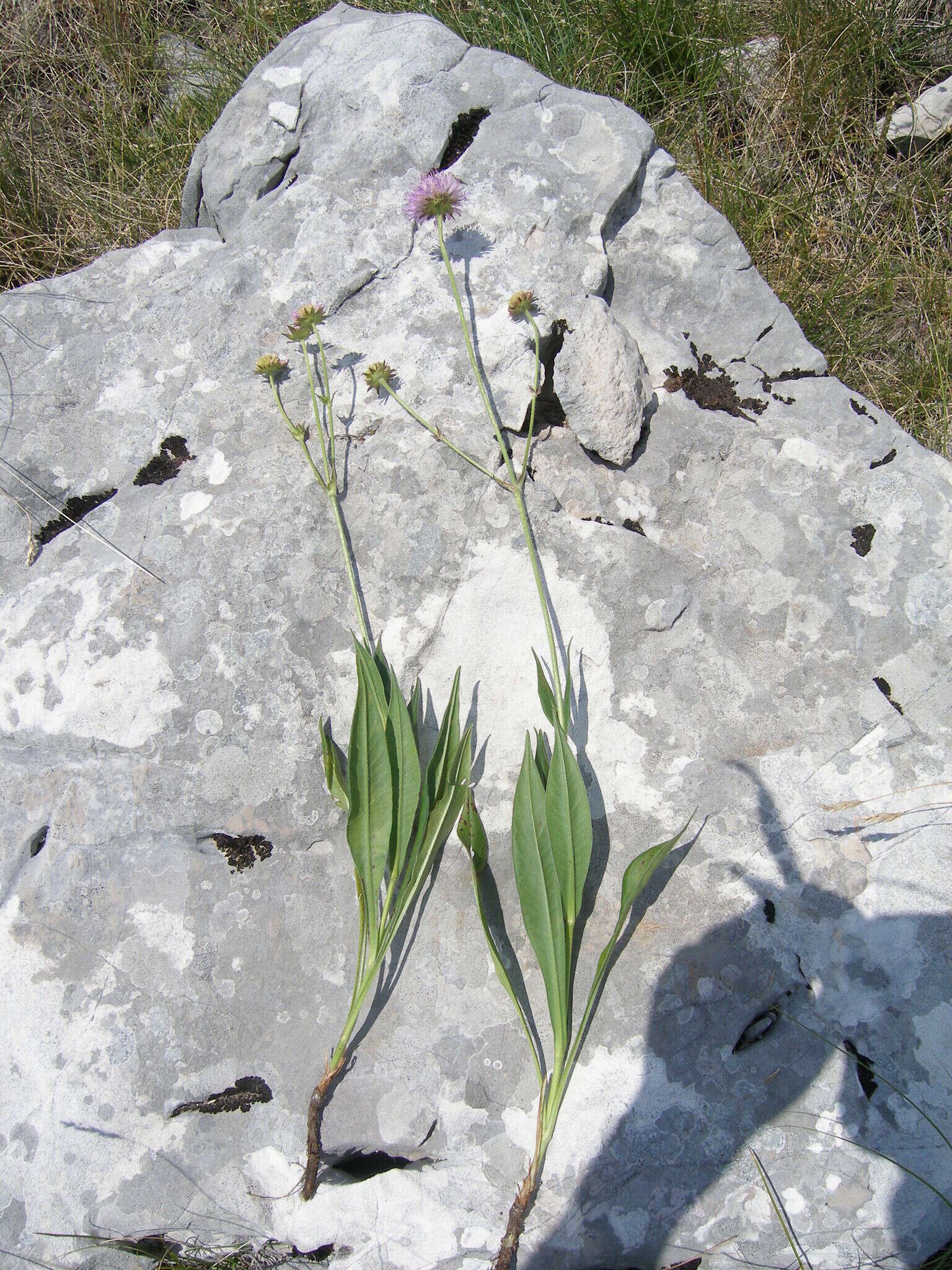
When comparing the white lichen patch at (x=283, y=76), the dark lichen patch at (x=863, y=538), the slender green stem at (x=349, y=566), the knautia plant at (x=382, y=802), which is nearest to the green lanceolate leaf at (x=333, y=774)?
the knautia plant at (x=382, y=802)

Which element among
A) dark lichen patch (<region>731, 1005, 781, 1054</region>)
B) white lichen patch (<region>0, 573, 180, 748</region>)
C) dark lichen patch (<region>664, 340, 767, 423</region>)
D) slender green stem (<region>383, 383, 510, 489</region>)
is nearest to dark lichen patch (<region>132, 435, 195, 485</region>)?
white lichen patch (<region>0, 573, 180, 748</region>)

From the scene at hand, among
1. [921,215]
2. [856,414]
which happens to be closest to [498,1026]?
[856,414]

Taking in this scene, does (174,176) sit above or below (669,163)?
above

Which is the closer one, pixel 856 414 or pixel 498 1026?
pixel 498 1026

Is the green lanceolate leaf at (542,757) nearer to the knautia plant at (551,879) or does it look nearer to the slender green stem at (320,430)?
the knautia plant at (551,879)

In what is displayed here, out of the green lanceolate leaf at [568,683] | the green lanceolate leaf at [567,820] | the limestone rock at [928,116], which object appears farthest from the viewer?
the limestone rock at [928,116]

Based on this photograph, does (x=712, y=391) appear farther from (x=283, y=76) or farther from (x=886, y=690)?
(x=283, y=76)

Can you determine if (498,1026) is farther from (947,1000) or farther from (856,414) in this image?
(856,414)
